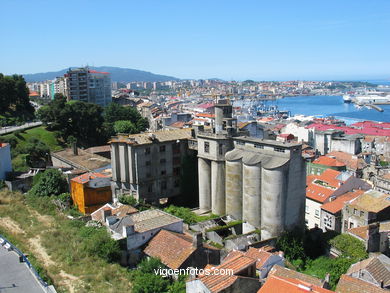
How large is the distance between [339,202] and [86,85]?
78521 millimetres

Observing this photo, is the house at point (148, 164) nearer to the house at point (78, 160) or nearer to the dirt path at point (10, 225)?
the house at point (78, 160)

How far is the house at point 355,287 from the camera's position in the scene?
69.9 feet

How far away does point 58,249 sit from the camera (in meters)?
25.5

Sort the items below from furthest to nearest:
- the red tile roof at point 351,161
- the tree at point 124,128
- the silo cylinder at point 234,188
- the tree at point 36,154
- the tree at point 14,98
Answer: the tree at point 124,128
the tree at point 14,98
the red tile roof at point 351,161
the tree at point 36,154
the silo cylinder at point 234,188

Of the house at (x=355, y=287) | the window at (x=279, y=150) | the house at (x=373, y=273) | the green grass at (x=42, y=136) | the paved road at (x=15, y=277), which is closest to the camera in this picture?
the paved road at (x=15, y=277)

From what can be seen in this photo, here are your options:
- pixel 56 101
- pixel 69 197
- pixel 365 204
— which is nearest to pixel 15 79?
pixel 56 101

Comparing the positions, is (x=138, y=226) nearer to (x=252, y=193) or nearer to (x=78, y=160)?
(x=252, y=193)

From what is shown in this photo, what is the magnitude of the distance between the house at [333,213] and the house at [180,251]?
13.9 meters

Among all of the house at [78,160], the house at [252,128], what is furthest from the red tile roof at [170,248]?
the house at [252,128]

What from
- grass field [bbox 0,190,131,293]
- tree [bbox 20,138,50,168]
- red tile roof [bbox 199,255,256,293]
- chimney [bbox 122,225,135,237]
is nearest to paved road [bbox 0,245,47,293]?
grass field [bbox 0,190,131,293]

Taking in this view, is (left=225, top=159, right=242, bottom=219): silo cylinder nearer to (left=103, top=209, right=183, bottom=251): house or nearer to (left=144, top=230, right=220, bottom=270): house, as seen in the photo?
(left=103, top=209, right=183, bottom=251): house

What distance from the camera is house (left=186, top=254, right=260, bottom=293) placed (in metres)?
16.7

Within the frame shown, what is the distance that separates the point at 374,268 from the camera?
2269 centimetres

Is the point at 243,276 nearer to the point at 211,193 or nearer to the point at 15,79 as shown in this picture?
the point at 211,193
